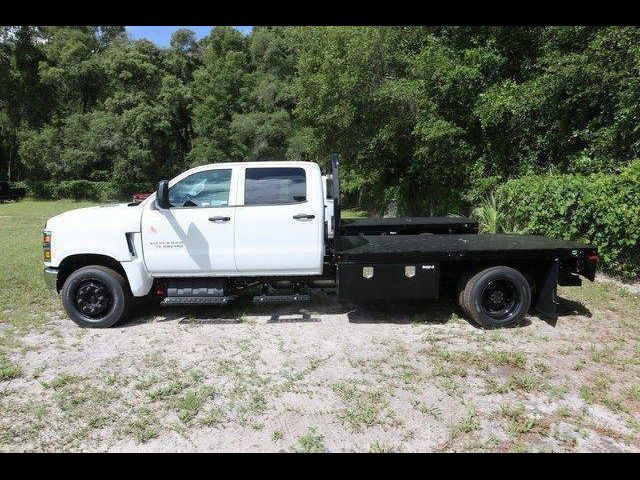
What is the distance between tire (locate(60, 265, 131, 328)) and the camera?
584 centimetres

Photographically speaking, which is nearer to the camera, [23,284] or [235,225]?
[235,225]

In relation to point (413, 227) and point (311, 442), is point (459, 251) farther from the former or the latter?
point (311, 442)

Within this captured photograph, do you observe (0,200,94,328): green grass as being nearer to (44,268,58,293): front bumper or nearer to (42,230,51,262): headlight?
(44,268,58,293): front bumper

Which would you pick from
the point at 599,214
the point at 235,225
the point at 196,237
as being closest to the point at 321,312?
the point at 235,225

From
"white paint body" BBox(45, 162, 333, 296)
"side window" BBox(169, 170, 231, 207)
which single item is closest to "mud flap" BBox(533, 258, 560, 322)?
"white paint body" BBox(45, 162, 333, 296)

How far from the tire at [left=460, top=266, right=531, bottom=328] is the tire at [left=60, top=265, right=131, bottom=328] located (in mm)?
4323

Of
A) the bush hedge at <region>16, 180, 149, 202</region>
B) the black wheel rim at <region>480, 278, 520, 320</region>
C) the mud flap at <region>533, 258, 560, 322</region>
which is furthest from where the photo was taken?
the bush hedge at <region>16, 180, 149, 202</region>

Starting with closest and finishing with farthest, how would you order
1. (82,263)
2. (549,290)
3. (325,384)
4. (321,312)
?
(325,384), (549,290), (82,263), (321,312)

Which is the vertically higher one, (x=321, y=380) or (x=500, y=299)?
(x=500, y=299)

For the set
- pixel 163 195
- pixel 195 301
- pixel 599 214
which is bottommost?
pixel 195 301

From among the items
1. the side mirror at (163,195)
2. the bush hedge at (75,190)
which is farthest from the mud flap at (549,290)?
the bush hedge at (75,190)

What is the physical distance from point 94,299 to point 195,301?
1.31m

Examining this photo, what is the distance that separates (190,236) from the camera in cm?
581

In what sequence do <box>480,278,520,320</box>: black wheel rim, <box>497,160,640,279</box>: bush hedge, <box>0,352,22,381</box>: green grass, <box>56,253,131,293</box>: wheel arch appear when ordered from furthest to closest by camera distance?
<box>497,160,640,279</box>: bush hedge → <box>56,253,131,293</box>: wheel arch → <box>480,278,520,320</box>: black wheel rim → <box>0,352,22,381</box>: green grass
